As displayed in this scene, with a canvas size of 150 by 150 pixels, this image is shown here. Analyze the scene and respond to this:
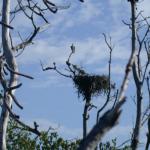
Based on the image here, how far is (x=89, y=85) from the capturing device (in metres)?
14.6

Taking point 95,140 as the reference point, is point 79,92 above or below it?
above

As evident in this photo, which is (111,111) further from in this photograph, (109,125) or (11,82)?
(11,82)

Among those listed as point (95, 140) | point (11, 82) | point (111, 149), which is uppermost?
point (111, 149)

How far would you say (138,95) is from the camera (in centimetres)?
802

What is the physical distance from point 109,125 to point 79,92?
12854 millimetres

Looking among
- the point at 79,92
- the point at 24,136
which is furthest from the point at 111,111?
the point at 24,136

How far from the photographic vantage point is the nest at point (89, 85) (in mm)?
14445

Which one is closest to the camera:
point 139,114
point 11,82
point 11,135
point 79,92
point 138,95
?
point 11,82

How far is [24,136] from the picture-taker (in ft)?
68.7

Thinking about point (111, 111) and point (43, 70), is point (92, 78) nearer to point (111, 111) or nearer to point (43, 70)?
point (43, 70)

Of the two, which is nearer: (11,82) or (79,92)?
(11,82)

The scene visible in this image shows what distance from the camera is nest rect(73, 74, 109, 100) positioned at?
14.4 meters

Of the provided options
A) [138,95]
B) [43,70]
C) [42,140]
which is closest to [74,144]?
[42,140]

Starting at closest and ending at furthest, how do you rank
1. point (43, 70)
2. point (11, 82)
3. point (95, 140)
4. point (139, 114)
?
point (95, 140) → point (11, 82) → point (139, 114) → point (43, 70)
